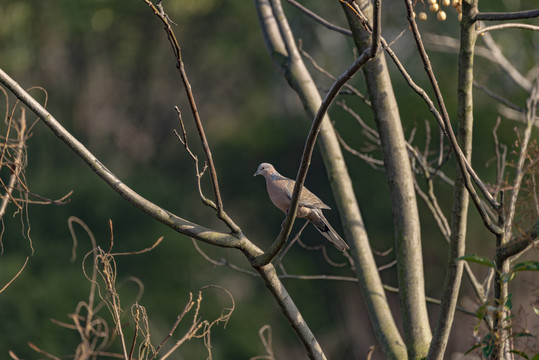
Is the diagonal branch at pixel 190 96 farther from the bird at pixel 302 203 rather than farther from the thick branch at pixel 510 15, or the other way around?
the bird at pixel 302 203

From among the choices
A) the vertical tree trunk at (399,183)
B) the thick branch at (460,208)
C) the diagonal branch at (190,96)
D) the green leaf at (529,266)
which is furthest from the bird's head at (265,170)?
the green leaf at (529,266)

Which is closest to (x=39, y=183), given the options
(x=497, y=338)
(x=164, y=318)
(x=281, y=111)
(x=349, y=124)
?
(x=164, y=318)

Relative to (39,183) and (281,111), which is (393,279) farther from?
(39,183)

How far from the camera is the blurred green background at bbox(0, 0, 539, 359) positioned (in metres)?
9.23

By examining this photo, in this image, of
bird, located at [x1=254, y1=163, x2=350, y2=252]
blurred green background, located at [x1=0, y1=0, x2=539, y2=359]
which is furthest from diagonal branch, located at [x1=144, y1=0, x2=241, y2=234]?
blurred green background, located at [x1=0, y1=0, x2=539, y2=359]

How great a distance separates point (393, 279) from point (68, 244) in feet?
16.2

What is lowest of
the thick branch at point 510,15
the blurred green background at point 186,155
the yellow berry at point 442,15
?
the blurred green background at point 186,155

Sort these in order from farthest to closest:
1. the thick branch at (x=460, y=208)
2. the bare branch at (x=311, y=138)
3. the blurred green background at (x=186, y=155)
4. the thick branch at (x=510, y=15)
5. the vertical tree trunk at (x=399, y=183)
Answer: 1. the blurred green background at (x=186, y=155)
2. the vertical tree trunk at (x=399, y=183)
3. the thick branch at (x=460, y=208)
4. the thick branch at (x=510, y=15)
5. the bare branch at (x=311, y=138)

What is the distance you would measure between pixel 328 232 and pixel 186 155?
32.3 ft

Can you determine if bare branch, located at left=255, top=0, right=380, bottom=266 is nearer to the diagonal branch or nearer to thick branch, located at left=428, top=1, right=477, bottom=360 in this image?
the diagonal branch

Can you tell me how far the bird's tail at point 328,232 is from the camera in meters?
3.16

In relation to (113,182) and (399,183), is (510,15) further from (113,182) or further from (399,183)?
(113,182)

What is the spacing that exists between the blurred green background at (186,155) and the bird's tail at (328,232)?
2743 millimetres

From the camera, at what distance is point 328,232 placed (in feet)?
10.7
